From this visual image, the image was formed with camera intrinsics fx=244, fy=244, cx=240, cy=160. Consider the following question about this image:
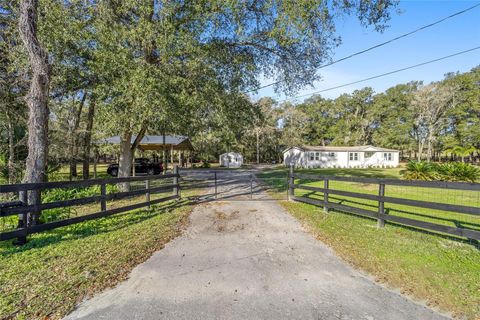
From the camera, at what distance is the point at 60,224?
16.6 ft

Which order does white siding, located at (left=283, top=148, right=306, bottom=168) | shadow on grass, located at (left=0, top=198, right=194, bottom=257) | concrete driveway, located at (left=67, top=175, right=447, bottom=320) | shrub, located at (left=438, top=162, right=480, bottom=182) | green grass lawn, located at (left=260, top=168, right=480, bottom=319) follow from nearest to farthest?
concrete driveway, located at (left=67, top=175, right=447, bottom=320)
green grass lawn, located at (left=260, top=168, right=480, bottom=319)
shadow on grass, located at (left=0, top=198, right=194, bottom=257)
shrub, located at (left=438, top=162, right=480, bottom=182)
white siding, located at (left=283, top=148, right=306, bottom=168)

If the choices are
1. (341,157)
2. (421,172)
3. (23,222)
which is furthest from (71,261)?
(341,157)

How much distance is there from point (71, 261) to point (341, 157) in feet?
117

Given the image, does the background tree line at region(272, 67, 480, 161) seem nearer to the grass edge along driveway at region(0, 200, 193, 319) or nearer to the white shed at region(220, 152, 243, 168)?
the white shed at region(220, 152, 243, 168)

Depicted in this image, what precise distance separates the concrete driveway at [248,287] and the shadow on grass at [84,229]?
2.02m

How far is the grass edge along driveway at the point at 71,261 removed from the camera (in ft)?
9.00

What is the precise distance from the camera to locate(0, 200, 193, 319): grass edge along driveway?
9.00 ft

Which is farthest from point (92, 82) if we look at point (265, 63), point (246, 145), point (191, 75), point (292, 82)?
point (246, 145)

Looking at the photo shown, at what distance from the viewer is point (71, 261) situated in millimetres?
3787

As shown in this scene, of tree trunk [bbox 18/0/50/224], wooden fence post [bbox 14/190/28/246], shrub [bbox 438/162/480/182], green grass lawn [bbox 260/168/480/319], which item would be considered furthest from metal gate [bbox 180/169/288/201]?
shrub [bbox 438/162/480/182]

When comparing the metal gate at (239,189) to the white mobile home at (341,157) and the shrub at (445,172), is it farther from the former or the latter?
the white mobile home at (341,157)

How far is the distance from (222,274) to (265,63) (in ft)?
31.9

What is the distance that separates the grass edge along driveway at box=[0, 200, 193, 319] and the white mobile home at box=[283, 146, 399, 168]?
30.0 meters

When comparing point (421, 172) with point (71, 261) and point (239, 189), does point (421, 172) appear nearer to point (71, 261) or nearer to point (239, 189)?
point (239, 189)
